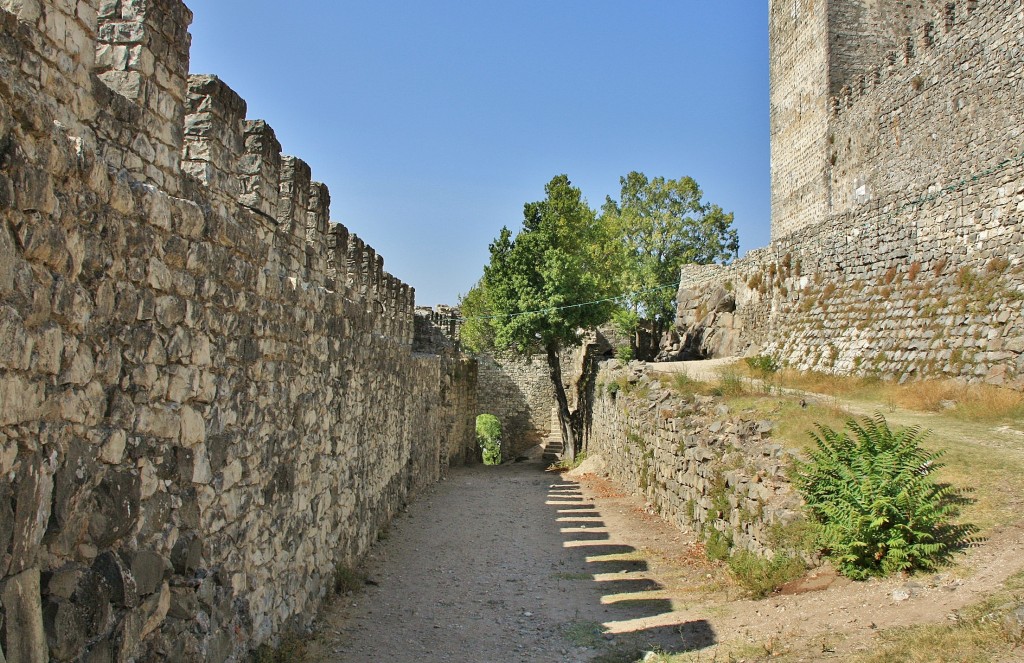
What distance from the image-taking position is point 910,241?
13758 mm

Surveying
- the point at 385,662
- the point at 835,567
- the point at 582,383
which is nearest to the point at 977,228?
the point at 835,567

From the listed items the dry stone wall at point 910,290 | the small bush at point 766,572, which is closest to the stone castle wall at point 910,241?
the dry stone wall at point 910,290

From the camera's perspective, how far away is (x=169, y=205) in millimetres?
3826

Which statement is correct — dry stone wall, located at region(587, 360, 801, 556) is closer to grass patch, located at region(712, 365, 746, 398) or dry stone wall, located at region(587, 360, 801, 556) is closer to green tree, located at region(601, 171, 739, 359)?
grass patch, located at region(712, 365, 746, 398)

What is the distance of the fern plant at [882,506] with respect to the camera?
20.1ft

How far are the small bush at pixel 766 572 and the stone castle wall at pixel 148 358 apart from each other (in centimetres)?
383

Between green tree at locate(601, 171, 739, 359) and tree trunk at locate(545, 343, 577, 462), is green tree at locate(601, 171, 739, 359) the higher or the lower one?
the higher one

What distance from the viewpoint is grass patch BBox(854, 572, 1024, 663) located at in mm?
4250

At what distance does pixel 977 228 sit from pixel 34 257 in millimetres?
12993

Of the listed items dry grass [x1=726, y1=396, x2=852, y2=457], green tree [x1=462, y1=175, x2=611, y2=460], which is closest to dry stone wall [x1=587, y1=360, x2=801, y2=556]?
dry grass [x1=726, y1=396, x2=852, y2=457]

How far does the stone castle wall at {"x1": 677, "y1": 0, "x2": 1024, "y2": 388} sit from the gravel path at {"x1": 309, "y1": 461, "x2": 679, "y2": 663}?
5.86m

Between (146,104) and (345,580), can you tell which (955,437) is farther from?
(146,104)

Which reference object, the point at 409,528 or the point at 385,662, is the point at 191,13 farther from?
the point at 409,528

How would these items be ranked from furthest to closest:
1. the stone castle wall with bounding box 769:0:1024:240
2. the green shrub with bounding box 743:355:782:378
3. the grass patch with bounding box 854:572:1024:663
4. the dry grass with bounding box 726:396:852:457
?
the stone castle wall with bounding box 769:0:1024:240, the green shrub with bounding box 743:355:782:378, the dry grass with bounding box 726:396:852:457, the grass patch with bounding box 854:572:1024:663
